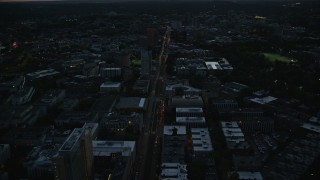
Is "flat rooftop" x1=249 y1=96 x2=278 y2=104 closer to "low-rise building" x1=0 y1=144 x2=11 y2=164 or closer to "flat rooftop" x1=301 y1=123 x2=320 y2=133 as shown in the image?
"flat rooftop" x1=301 y1=123 x2=320 y2=133

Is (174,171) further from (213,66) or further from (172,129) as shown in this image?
(213,66)

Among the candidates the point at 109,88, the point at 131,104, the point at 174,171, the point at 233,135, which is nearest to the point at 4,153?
the point at 174,171

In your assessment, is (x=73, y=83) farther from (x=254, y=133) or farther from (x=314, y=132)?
(x=314, y=132)

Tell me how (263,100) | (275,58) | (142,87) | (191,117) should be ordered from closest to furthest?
(191,117) < (263,100) < (142,87) < (275,58)

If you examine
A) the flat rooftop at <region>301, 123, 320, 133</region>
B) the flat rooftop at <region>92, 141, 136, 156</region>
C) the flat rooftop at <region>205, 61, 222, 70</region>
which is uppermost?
the flat rooftop at <region>92, 141, 136, 156</region>

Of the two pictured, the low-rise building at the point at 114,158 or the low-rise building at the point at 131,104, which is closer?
the low-rise building at the point at 114,158

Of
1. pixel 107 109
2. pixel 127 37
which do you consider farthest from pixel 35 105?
pixel 127 37

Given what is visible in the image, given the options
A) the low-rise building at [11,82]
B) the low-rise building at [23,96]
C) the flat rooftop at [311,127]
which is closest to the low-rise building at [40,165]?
the low-rise building at [23,96]

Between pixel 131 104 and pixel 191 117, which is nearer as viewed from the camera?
pixel 191 117

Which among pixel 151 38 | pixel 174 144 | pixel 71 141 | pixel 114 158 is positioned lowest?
pixel 174 144

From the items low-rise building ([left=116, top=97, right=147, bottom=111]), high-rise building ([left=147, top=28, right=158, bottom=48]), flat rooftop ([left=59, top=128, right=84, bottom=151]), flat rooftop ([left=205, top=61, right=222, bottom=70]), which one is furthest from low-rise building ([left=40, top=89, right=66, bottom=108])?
high-rise building ([left=147, top=28, right=158, bottom=48])

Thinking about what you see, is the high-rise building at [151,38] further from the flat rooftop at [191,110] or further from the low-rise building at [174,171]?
the low-rise building at [174,171]
